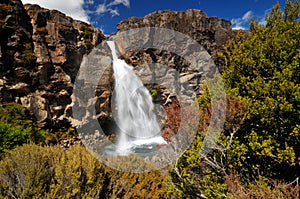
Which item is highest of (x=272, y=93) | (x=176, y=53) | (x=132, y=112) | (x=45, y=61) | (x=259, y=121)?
(x=176, y=53)

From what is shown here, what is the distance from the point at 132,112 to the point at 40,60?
43.9ft

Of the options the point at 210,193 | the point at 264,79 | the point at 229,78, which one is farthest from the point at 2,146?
the point at 264,79

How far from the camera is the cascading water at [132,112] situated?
30.1m

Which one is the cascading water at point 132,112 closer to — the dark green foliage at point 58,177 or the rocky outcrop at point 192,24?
the rocky outcrop at point 192,24

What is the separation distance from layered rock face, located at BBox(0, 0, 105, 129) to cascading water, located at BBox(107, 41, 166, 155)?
660 cm

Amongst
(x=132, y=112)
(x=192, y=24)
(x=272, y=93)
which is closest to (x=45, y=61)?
(x=132, y=112)

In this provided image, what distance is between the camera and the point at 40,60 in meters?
25.7

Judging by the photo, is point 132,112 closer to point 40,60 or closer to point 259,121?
point 40,60

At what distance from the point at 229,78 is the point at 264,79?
3.95 feet

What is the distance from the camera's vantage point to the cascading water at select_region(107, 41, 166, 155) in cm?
3006

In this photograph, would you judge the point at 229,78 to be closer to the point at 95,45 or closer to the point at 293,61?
the point at 293,61

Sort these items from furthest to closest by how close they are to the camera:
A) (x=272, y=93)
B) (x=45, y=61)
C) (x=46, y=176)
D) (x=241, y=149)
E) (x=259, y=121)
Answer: (x=45, y=61) → (x=46, y=176) → (x=259, y=121) → (x=241, y=149) → (x=272, y=93)

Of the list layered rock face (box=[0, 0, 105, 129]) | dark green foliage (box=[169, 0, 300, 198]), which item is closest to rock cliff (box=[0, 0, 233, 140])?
layered rock face (box=[0, 0, 105, 129])

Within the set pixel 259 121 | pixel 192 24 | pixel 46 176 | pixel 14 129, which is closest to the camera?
pixel 259 121
